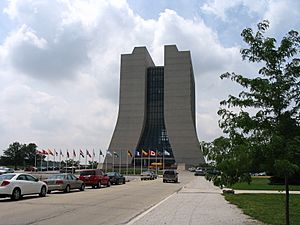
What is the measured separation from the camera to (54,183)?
94.0ft

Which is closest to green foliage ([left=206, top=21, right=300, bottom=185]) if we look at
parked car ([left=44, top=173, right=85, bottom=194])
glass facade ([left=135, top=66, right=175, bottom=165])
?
parked car ([left=44, top=173, right=85, bottom=194])

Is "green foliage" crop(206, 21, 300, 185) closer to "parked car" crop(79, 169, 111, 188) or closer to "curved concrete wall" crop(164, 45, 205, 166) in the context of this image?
"parked car" crop(79, 169, 111, 188)

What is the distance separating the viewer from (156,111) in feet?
490

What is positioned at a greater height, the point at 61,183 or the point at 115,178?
the point at 61,183

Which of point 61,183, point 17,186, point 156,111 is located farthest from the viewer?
point 156,111

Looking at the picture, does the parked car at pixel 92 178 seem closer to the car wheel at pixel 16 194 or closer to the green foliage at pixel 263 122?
the car wheel at pixel 16 194

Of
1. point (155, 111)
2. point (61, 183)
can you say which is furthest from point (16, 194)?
point (155, 111)

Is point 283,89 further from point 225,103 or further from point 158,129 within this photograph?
point 158,129

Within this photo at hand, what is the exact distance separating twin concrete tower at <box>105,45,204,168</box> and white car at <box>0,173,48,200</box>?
11114cm

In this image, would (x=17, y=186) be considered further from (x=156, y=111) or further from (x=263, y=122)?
(x=156, y=111)

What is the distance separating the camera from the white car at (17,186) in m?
20.7

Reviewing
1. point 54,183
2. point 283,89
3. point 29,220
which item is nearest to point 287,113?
point 283,89

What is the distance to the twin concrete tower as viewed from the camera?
5443 inches

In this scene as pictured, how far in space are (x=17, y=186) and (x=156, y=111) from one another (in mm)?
128274
